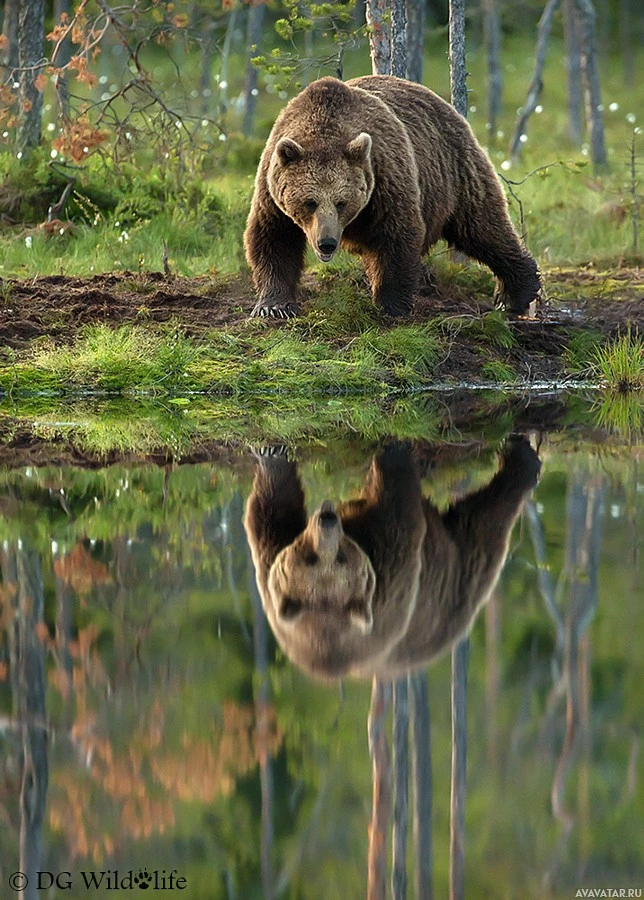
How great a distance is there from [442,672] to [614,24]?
163 ft

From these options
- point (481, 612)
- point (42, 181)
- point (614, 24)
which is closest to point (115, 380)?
point (42, 181)

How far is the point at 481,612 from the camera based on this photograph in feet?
15.7

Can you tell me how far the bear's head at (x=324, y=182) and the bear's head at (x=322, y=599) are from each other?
4.25 metres

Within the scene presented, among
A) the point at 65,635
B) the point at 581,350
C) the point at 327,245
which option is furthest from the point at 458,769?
the point at 581,350

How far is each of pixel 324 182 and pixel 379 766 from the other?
6.47 m

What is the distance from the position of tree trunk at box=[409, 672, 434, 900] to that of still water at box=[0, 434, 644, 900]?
0.01 meters

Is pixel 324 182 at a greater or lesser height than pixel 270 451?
greater

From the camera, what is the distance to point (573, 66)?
29.4 meters

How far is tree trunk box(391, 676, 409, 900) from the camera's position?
3551mm

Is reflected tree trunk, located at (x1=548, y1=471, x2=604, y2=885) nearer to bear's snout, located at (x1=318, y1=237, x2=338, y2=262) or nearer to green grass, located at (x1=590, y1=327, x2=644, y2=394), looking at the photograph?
→ bear's snout, located at (x1=318, y1=237, x2=338, y2=262)

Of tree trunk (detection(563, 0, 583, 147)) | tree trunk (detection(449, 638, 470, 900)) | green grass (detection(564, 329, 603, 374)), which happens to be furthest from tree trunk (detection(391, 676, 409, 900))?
tree trunk (detection(563, 0, 583, 147))

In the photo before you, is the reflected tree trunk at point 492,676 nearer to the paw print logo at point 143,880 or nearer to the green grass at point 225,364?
the paw print logo at point 143,880

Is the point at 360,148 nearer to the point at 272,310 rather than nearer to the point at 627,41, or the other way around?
the point at 272,310

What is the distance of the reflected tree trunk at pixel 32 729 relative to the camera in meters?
3.55
